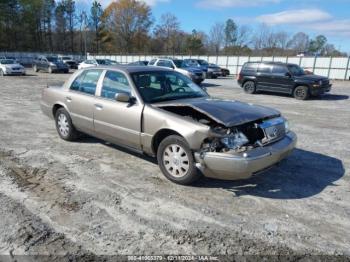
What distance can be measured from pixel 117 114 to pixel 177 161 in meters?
1.40

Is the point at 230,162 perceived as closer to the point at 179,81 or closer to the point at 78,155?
A: the point at 179,81

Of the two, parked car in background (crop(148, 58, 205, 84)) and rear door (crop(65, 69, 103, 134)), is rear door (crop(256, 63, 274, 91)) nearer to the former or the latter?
parked car in background (crop(148, 58, 205, 84))

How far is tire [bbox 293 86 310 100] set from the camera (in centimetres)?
1518

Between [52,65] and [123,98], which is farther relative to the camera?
[52,65]

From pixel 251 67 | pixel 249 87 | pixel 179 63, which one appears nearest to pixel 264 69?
pixel 251 67

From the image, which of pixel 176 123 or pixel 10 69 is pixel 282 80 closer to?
→ pixel 176 123

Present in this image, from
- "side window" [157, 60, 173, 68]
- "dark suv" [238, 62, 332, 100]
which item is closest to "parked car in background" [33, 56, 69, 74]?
"side window" [157, 60, 173, 68]

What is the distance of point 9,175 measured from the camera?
492 centimetres

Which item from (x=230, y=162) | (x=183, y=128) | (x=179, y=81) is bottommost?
(x=230, y=162)

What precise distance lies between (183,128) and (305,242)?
1.98m

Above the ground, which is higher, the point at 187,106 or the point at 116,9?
the point at 116,9

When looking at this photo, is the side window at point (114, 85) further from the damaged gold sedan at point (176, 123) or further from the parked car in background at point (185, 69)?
the parked car in background at point (185, 69)

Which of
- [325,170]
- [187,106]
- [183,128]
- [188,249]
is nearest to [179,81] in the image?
[187,106]

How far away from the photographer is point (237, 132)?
429 cm
